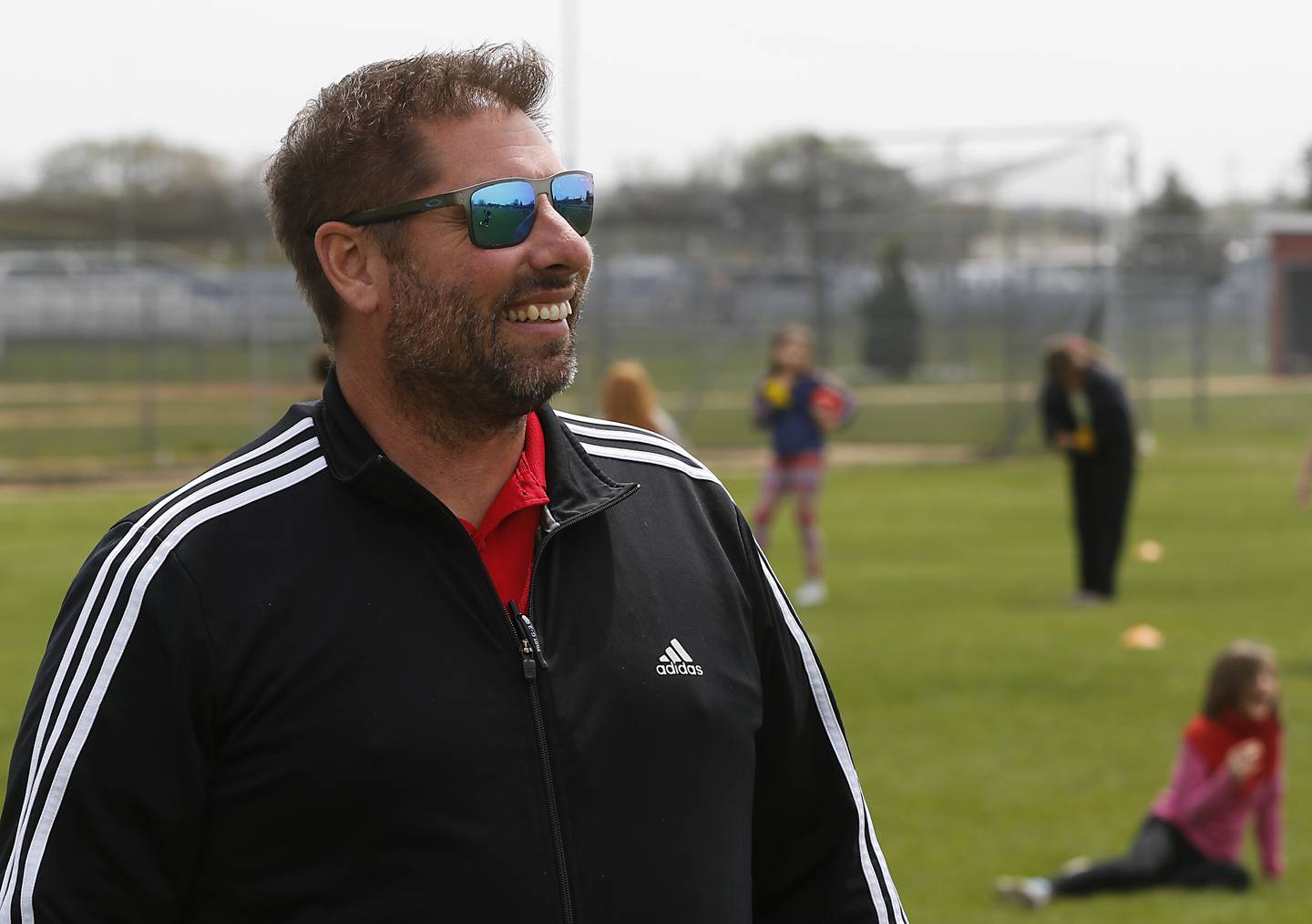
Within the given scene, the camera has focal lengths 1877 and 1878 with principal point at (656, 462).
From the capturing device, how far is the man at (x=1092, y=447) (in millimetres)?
13273

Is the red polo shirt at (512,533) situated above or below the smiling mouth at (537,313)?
below

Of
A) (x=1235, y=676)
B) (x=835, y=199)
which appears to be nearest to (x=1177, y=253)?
(x=835, y=199)

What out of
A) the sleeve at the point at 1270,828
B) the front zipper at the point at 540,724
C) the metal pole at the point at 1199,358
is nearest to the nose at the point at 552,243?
the front zipper at the point at 540,724

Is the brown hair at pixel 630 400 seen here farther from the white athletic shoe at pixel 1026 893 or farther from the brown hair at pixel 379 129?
the brown hair at pixel 379 129

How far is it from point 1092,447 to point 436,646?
1176 cm

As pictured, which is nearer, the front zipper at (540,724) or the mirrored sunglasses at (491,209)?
the front zipper at (540,724)

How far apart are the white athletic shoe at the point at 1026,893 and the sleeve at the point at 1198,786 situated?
0.74m

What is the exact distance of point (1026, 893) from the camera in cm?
654

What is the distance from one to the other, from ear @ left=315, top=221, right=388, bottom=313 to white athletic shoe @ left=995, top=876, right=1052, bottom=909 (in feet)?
16.0

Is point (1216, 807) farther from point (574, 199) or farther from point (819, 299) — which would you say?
point (819, 299)

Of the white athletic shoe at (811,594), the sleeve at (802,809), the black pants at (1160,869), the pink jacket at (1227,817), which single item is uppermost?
the sleeve at (802,809)

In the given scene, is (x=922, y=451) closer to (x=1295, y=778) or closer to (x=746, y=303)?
(x=746, y=303)

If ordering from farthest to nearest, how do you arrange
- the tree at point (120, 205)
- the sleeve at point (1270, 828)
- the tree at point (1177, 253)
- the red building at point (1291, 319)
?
1. the tree at point (120, 205)
2. the red building at point (1291, 319)
3. the tree at point (1177, 253)
4. the sleeve at point (1270, 828)

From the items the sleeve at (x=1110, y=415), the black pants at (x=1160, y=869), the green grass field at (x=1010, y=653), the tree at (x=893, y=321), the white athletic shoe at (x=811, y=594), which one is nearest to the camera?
the black pants at (x=1160, y=869)
